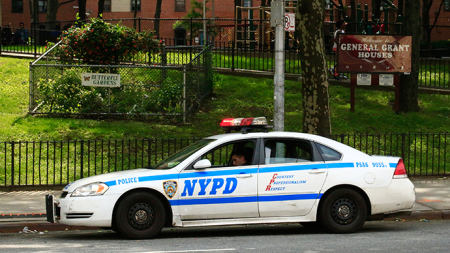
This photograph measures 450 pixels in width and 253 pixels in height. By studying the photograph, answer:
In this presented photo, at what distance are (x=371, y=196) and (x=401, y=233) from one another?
31.6 inches

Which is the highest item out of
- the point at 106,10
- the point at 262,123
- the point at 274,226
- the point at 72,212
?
the point at 106,10

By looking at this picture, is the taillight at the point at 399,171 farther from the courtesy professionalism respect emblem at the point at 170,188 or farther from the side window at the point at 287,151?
the courtesy professionalism respect emblem at the point at 170,188

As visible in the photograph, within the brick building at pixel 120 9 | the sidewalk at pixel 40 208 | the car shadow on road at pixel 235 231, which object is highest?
the brick building at pixel 120 9

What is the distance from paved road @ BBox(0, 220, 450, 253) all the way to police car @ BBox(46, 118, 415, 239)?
0.27 m

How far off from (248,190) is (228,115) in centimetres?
1009

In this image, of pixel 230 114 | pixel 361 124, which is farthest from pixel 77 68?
pixel 361 124

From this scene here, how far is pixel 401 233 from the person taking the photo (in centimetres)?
898

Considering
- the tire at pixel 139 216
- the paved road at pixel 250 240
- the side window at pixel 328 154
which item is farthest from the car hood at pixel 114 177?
the side window at pixel 328 154

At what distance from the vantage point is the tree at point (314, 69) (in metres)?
12.4

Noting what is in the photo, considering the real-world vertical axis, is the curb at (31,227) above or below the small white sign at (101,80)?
below

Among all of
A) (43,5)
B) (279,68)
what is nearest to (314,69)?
(279,68)

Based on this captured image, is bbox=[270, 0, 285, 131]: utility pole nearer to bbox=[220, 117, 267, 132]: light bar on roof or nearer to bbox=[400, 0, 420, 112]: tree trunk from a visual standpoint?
bbox=[220, 117, 267, 132]: light bar on roof

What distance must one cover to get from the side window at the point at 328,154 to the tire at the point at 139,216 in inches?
96.6

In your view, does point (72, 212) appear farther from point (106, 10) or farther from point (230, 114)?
point (106, 10)
